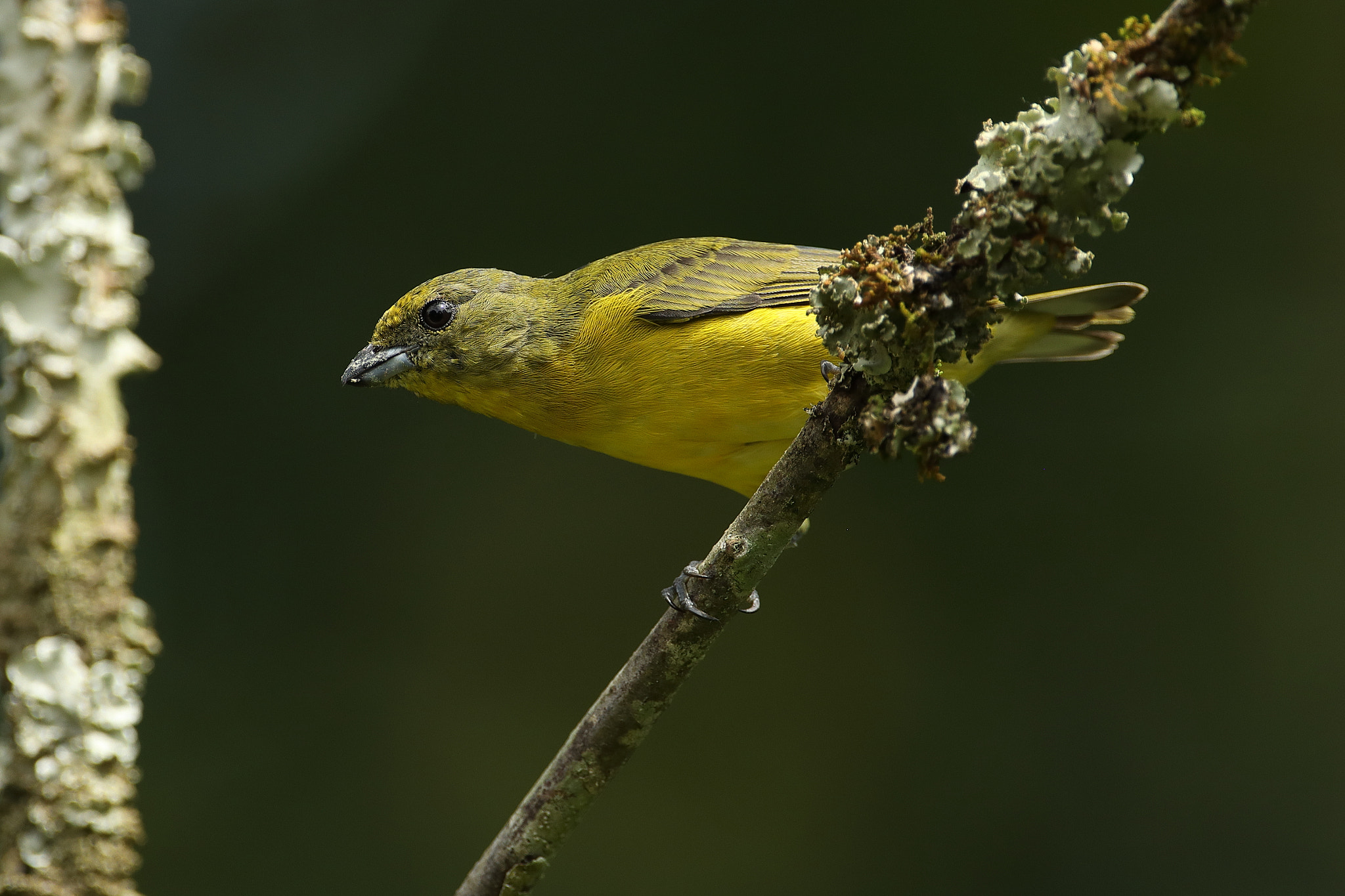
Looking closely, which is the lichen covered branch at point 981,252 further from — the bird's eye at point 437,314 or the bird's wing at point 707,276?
the bird's eye at point 437,314

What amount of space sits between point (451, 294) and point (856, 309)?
244cm

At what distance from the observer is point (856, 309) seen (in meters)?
1.83

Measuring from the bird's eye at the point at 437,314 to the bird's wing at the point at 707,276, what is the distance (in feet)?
1.75

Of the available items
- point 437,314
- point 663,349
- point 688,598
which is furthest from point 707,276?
point 688,598

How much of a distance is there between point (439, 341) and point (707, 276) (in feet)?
3.34

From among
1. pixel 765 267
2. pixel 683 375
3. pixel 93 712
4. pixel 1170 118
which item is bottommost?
pixel 93 712

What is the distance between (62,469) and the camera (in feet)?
6.56

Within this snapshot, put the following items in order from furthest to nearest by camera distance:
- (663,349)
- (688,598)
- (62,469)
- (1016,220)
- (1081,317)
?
1. (1081,317)
2. (663,349)
3. (688,598)
4. (62,469)
5. (1016,220)

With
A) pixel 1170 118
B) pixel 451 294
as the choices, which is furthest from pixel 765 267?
pixel 1170 118

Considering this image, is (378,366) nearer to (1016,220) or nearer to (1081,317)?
(1081,317)

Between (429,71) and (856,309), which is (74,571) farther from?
(429,71)

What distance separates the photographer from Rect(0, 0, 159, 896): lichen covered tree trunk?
201 cm

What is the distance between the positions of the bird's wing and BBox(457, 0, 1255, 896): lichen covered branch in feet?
5.12

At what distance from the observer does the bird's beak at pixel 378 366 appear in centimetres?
383
